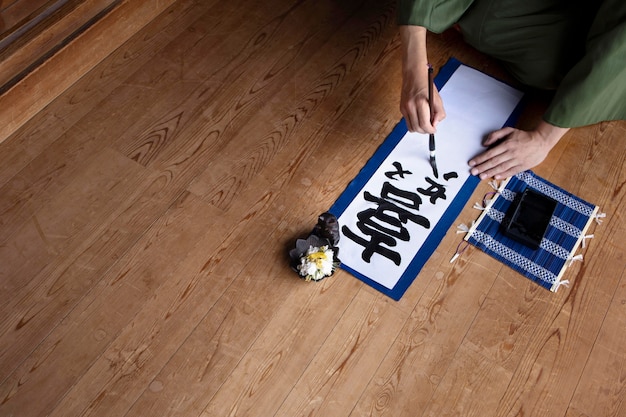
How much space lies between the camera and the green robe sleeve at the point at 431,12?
1.98 metres

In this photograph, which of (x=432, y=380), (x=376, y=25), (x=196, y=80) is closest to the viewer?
(x=432, y=380)

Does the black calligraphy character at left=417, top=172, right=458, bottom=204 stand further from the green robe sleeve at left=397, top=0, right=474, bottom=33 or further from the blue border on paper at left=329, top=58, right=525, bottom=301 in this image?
the green robe sleeve at left=397, top=0, right=474, bottom=33

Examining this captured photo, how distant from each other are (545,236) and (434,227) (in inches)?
12.7

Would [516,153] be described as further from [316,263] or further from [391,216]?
[316,263]

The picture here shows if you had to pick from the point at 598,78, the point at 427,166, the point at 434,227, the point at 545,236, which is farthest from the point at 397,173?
the point at 598,78

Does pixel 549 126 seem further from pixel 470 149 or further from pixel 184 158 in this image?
pixel 184 158

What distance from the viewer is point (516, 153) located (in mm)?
1939

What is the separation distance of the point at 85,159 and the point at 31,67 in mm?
328

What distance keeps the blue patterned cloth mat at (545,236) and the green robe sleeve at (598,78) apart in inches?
8.4

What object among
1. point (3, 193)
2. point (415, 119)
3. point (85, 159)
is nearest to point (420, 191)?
point (415, 119)

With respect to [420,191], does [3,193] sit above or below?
above

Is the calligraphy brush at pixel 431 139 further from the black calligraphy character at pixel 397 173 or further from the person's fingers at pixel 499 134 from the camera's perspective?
the person's fingers at pixel 499 134

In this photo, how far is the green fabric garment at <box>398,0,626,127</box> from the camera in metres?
1.79

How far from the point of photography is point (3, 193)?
1.83 meters
